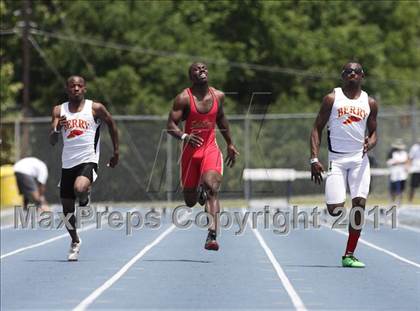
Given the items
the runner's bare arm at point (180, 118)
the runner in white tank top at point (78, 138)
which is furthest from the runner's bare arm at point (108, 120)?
the runner's bare arm at point (180, 118)

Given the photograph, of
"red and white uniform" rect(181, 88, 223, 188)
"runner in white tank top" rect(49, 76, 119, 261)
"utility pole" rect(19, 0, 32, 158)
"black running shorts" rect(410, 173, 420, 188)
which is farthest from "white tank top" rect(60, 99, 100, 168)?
"utility pole" rect(19, 0, 32, 158)

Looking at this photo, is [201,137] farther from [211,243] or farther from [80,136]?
[80,136]

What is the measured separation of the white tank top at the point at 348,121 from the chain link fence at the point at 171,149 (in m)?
25.6

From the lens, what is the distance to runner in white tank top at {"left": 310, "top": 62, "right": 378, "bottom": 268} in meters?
12.7

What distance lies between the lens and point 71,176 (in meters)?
14.9

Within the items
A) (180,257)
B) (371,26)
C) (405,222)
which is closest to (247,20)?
(371,26)

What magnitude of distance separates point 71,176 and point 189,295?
1.93 m

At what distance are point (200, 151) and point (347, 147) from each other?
1.45 m

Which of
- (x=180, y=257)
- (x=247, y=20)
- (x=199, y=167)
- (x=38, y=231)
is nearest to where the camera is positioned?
(x=199, y=167)

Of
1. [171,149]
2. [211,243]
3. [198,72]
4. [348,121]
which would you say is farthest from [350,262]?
[171,149]

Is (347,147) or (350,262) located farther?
(350,262)

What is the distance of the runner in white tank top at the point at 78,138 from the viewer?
1340 centimetres

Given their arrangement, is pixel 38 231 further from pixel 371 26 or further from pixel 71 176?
pixel 371 26

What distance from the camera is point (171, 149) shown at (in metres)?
42.6
